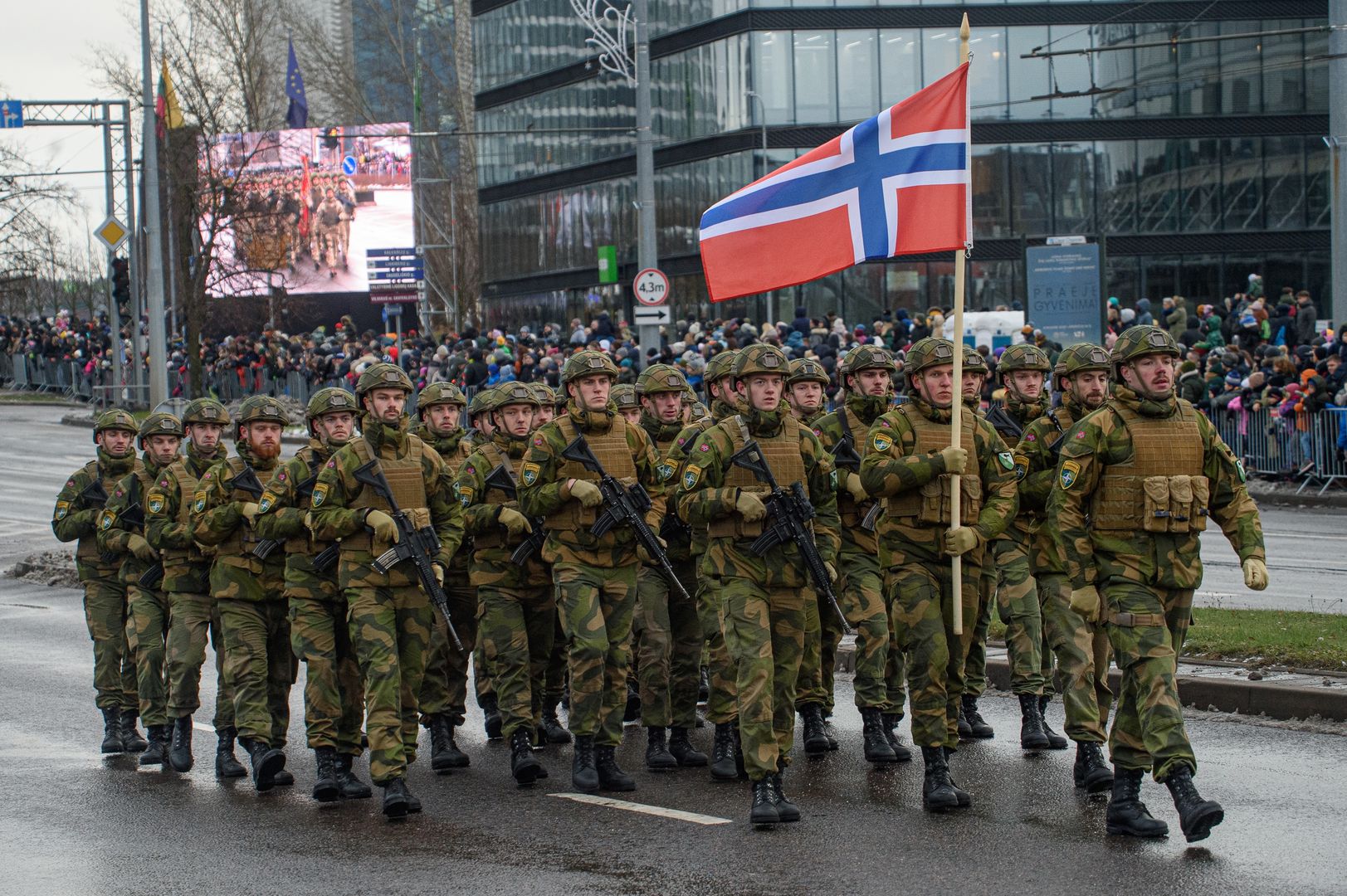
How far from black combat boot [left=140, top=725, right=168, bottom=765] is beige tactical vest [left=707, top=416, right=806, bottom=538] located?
3.74 meters

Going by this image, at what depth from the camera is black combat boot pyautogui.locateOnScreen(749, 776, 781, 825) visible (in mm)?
7711

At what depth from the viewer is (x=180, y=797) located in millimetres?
9000

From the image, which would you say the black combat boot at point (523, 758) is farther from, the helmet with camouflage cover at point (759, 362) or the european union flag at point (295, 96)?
the european union flag at point (295, 96)

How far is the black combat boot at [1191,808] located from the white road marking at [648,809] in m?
2.04

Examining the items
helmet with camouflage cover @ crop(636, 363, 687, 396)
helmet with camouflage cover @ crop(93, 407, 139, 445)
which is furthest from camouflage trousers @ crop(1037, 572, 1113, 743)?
helmet with camouflage cover @ crop(93, 407, 139, 445)

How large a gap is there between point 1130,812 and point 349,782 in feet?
13.1

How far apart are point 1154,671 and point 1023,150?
114 feet

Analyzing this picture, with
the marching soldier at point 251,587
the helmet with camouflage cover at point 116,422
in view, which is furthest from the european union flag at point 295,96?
the marching soldier at point 251,587

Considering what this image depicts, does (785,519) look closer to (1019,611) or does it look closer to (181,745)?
(1019,611)

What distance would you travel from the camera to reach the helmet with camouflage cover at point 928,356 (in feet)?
28.3

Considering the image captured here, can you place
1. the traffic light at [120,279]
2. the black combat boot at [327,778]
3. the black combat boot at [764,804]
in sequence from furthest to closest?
the traffic light at [120,279] → the black combat boot at [327,778] → the black combat boot at [764,804]

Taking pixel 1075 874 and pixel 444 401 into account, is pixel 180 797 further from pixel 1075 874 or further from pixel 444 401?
pixel 1075 874

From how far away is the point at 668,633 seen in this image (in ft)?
31.9

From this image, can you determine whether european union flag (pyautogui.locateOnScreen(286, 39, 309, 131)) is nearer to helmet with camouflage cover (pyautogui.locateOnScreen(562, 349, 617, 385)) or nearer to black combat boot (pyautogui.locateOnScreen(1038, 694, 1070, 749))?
helmet with camouflage cover (pyautogui.locateOnScreen(562, 349, 617, 385))
